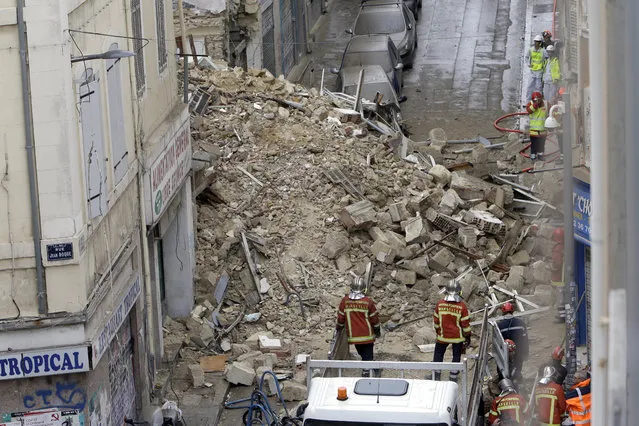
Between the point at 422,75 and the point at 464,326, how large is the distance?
57.5 ft

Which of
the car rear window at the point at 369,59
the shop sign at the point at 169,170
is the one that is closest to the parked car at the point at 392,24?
the car rear window at the point at 369,59

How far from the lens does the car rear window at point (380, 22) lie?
102 ft

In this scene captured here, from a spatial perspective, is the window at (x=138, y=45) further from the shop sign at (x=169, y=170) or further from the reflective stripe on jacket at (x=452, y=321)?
the reflective stripe on jacket at (x=452, y=321)

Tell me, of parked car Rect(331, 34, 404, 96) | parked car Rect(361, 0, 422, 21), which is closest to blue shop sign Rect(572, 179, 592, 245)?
parked car Rect(331, 34, 404, 96)

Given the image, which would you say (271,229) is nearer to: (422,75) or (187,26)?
(187,26)

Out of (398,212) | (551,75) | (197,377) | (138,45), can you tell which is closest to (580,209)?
(398,212)

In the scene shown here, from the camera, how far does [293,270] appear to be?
1700 centimetres

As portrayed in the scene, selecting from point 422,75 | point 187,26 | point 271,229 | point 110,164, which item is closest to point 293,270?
point 271,229

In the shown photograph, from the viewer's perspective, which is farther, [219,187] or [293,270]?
[219,187]

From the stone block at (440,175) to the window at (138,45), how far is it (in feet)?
21.4

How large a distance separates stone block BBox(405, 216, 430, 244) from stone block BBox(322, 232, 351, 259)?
93 cm

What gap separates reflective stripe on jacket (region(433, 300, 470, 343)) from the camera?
1333 centimetres

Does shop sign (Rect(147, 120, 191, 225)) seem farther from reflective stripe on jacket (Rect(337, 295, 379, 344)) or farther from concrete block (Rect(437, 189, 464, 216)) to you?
concrete block (Rect(437, 189, 464, 216))

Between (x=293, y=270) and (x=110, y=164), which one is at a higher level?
(x=110, y=164)
